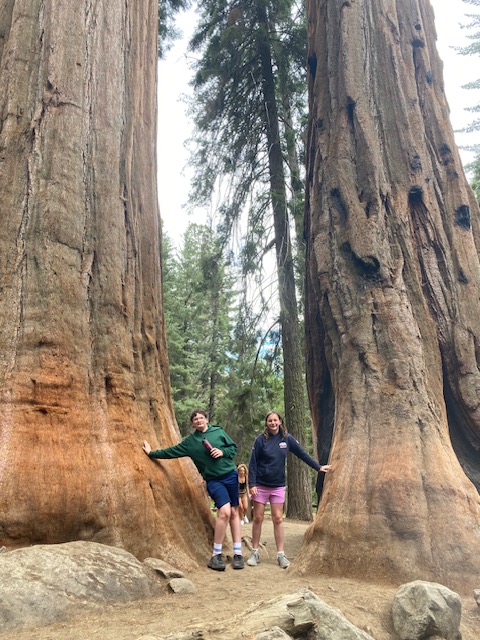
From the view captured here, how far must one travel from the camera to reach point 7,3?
5934 millimetres

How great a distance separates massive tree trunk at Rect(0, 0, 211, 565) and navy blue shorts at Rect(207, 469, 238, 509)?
387 millimetres

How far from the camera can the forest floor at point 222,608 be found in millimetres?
2941

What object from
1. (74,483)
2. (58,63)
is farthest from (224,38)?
(74,483)

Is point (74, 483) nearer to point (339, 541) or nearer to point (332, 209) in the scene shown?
point (339, 541)

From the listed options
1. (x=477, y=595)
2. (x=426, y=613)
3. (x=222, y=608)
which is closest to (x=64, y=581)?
(x=222, y=608)

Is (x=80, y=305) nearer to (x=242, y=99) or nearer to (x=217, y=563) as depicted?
(x=217, y=563)

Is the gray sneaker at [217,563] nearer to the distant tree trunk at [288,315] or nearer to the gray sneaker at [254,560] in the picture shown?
the gray sneaker at [254,560]

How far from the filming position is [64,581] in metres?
3.32

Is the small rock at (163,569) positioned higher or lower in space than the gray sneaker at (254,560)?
higher

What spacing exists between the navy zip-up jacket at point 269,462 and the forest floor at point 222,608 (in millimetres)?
858

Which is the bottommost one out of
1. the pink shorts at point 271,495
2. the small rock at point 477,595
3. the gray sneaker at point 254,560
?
the small rock at point 477,595

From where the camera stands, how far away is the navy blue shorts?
5.07 m

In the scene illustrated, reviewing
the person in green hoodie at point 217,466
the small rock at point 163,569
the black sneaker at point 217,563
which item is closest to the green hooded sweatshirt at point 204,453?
the person in green hoodie at point 217,466

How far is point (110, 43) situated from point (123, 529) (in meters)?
5.48
